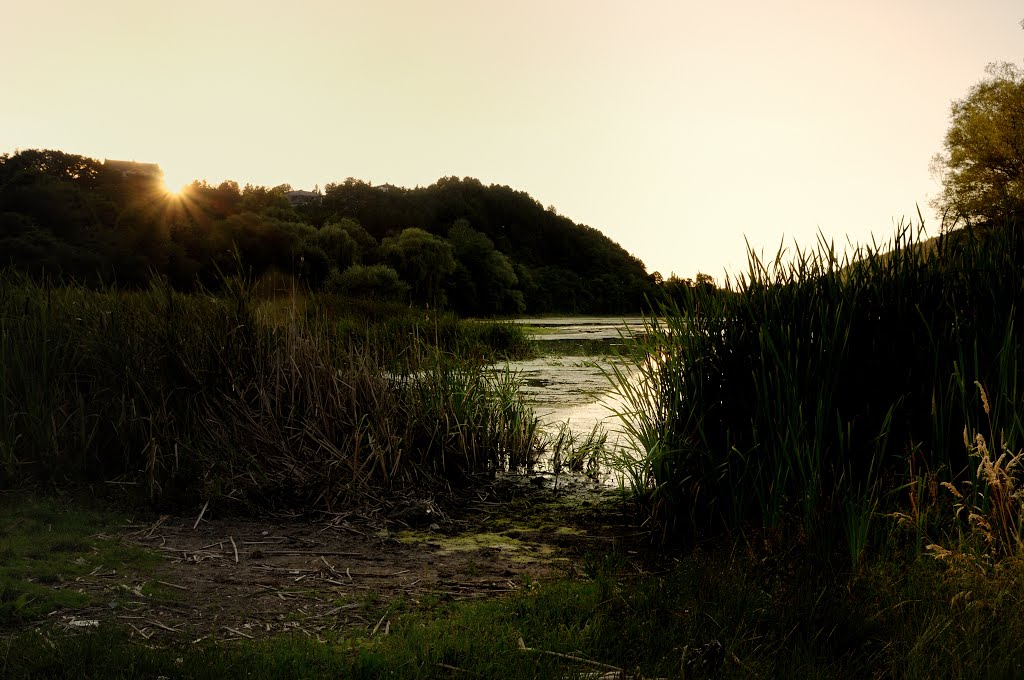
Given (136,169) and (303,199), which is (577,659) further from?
(303,199)

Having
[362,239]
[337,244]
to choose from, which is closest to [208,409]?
[337,244]

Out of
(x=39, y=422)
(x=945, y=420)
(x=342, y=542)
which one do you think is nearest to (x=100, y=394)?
(x=39, y=422)

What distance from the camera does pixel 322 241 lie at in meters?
51.1

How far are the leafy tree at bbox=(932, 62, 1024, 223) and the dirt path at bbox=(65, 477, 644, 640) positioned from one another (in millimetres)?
38842

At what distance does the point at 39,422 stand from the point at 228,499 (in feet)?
6.54

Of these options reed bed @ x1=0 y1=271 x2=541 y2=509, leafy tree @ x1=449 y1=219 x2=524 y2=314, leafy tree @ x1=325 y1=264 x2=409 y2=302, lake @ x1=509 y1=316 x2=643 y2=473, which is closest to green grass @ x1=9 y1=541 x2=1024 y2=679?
lake @ x1=509 y1=316 x2=643 y2=473

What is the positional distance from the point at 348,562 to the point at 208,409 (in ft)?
8.59

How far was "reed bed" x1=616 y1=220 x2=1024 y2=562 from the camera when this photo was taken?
230 inches

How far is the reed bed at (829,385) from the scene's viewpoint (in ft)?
19.2

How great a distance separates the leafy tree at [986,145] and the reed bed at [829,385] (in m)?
37.8

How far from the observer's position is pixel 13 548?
6113mm

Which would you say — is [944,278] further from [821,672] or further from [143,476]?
[143,476]

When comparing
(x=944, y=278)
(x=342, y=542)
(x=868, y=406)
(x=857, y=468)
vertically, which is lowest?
(x=342, y=542)

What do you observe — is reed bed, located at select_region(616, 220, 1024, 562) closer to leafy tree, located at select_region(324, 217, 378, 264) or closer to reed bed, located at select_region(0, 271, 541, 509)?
reed bed, located at select_region(0, 271, 541, 509)
